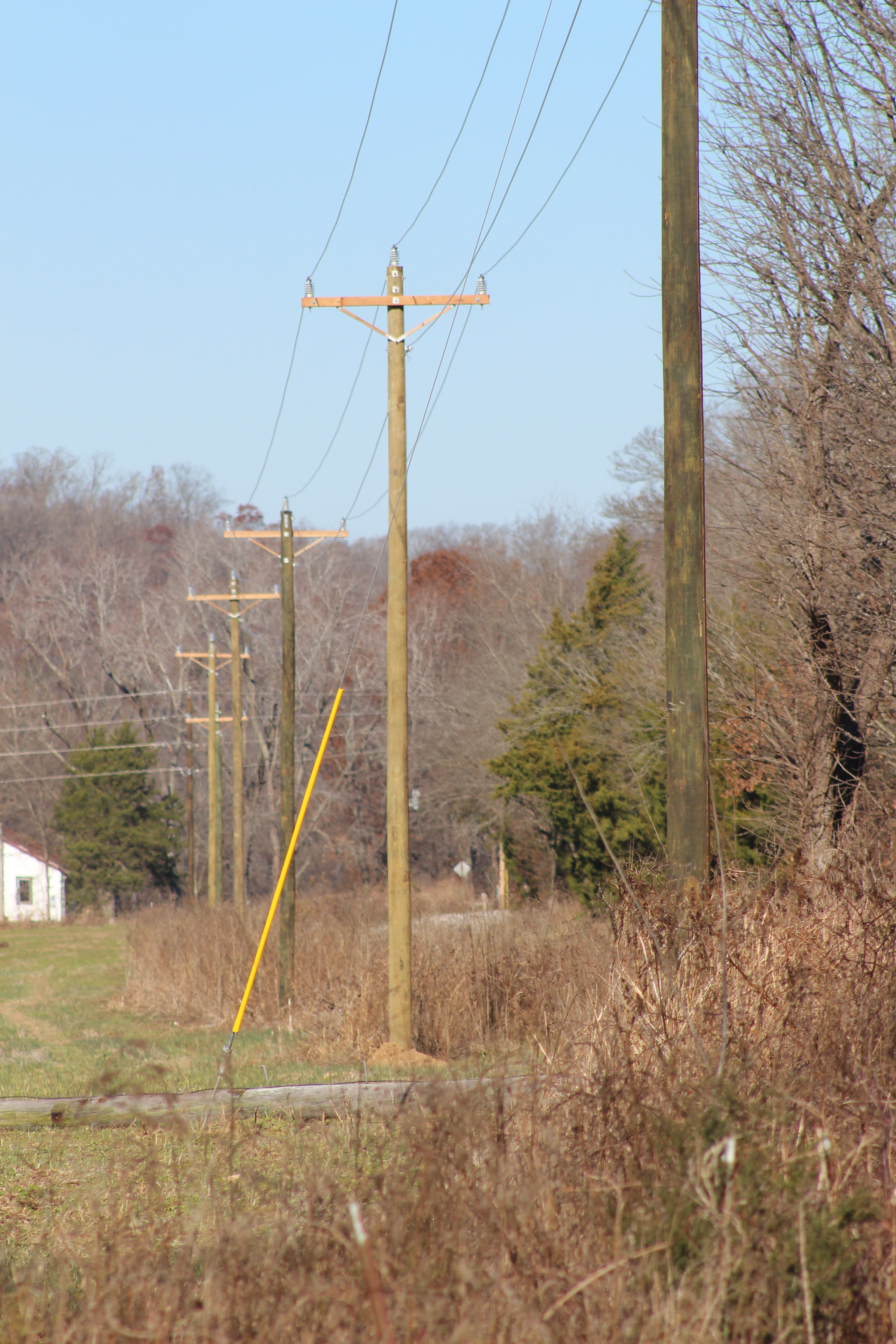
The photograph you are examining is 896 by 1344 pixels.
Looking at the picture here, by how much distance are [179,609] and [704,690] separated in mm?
51044

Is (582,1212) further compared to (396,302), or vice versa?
(396,302)

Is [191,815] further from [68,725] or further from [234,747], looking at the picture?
[234,747]

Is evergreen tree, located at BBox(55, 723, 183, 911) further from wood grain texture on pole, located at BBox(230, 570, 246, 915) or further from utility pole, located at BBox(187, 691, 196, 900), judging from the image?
wood grain texture on pole, located at BBox(230, 570, 246, 915)

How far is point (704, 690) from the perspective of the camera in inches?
278

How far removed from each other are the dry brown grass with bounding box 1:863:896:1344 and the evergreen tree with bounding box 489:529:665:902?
693 inches

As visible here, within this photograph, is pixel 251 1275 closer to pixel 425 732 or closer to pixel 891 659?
pixel 891 659

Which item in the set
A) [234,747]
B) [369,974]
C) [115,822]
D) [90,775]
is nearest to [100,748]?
[90,775]

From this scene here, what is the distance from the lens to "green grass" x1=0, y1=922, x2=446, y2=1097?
10.2m

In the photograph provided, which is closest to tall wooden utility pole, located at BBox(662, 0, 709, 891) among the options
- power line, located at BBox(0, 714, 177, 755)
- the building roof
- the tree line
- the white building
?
the tree line

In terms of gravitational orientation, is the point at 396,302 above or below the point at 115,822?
above

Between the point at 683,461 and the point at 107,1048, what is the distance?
428 inches

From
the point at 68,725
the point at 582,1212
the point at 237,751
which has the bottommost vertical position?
the point at 68,725

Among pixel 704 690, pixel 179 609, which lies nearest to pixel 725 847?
pixel 704 690

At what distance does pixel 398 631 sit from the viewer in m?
13.2
